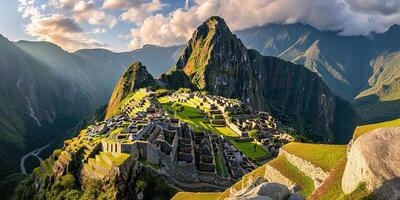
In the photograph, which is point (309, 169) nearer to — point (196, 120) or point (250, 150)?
point (250, 150)

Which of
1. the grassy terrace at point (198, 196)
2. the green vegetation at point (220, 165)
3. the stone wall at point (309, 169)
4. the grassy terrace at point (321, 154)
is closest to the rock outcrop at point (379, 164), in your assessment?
the stone wall at point (309, 169)

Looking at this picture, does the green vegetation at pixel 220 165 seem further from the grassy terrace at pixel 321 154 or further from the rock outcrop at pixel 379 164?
the rock outcrop at pixel 379 164

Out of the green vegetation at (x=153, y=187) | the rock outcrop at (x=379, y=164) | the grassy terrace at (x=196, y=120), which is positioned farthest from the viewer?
the grassy terrace at (x=196, y=120)

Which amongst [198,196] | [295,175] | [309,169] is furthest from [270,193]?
[198,196]

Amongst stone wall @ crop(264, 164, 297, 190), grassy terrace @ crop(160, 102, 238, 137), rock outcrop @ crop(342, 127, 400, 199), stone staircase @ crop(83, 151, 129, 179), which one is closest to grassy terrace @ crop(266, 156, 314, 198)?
stone wall @ crop(264, 164, 297, 190)

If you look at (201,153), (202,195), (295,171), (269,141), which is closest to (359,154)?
(295,171)
